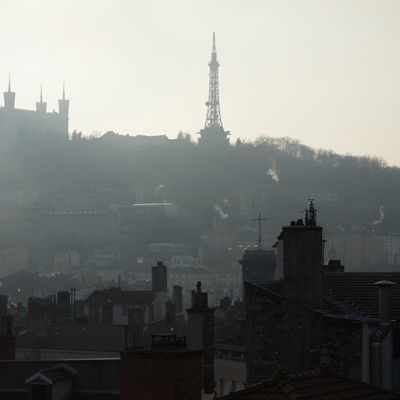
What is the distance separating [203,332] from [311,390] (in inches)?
208

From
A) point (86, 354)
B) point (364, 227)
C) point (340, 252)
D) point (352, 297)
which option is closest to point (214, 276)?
point (340, 252)

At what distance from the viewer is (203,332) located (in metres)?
17.3

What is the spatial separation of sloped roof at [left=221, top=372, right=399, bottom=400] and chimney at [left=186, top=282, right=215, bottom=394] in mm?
4198

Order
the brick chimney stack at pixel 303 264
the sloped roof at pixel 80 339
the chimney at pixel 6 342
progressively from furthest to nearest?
1. the sloped roof at pixel 80 339
2. the chimney at pixel 6 342
3. the brick chimney stack at pixel 303 264

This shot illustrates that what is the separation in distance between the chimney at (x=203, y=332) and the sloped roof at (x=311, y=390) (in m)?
4.20

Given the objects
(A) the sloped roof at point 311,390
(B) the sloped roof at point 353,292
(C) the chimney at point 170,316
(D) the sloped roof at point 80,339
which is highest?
(B) the sloped roof at point 353,292

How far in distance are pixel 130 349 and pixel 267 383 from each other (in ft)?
8.95

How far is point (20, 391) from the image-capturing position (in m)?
16.4

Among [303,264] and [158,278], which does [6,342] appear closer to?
[303,264]

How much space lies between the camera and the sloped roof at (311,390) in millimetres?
11812

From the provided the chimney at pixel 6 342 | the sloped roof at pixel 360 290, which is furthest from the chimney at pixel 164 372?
the chimney at pixel 6 342

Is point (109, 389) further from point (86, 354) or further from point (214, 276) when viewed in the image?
point (214, 276)

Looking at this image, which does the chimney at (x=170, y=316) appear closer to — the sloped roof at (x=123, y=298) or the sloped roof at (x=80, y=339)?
the sloped roof at (x=80, y=339)

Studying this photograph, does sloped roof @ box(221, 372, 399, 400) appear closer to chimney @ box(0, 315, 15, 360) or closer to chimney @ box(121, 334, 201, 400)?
chimney @ box(121, 334, 201, 400)
